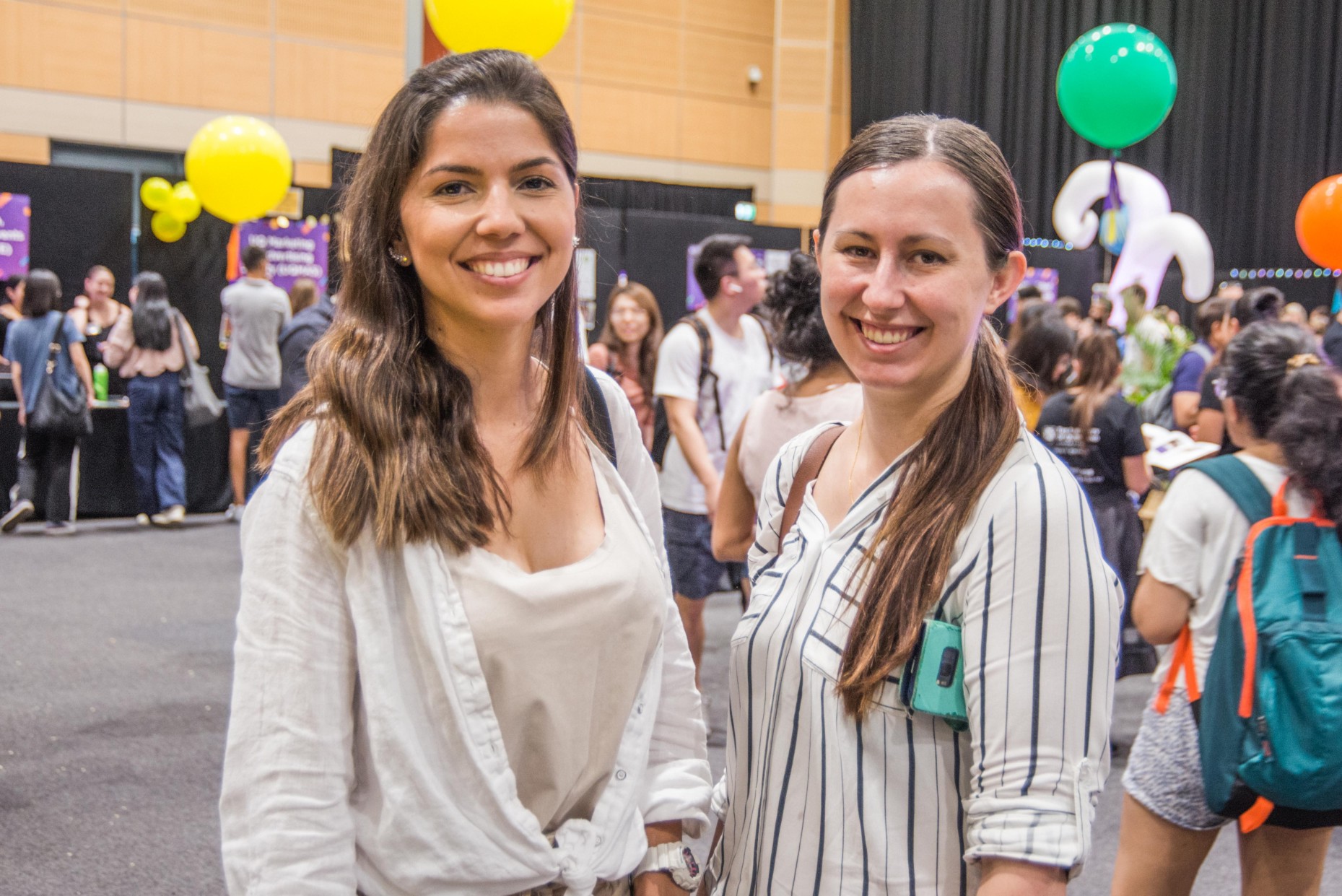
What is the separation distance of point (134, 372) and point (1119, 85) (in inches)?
242

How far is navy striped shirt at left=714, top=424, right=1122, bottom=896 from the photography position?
3.42 feet

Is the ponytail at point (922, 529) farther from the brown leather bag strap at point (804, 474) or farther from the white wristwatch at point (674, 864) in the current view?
the white wristwatch at point (674, 864)

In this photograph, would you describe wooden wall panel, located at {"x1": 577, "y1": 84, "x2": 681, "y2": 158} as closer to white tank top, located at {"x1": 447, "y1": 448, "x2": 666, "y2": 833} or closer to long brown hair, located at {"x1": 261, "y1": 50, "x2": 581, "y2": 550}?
long brown hair, located at {"x1": 261, "y1": 50, "x2": 581, "y2": 550}

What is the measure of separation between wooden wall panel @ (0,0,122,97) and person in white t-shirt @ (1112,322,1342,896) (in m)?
10.2

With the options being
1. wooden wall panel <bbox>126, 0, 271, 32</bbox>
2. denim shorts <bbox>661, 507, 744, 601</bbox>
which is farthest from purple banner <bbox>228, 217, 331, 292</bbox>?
denim shorts <bbox>661, 507, 744, 601</bbox>

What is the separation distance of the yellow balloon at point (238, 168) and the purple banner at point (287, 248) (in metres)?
1.15

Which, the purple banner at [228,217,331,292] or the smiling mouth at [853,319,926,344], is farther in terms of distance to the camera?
the purple banner at [228,217,331,292]

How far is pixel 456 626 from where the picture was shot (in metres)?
1.12

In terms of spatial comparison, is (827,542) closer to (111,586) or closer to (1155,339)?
(111,586)

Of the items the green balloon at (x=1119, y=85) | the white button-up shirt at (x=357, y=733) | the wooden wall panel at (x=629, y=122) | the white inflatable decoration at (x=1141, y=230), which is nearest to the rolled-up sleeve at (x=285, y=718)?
the white button-up shirt at (x=357, y=733)

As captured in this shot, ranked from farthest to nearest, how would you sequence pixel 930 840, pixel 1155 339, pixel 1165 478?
pixel 1155 339 < pixel 1165 478 < pixel 930 840

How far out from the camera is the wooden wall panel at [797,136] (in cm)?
1347

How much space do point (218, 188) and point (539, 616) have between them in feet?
22.1

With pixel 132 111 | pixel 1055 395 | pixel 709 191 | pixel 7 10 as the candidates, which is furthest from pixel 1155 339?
pixel 7 10
